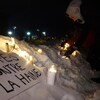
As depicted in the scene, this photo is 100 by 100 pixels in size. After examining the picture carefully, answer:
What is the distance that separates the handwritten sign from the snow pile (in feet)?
1.05

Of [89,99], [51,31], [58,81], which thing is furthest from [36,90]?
[51,31]

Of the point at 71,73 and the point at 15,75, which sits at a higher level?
the point at 15,75

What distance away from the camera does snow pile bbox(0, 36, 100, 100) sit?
193 inches

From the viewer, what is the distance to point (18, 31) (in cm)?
2311

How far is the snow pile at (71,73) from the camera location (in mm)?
4898

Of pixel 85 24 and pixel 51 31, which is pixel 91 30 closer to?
pixel 85 24

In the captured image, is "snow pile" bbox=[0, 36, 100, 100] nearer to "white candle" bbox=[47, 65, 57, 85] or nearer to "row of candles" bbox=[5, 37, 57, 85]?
"row of candles" bbox=[5, 37, 57, 85]

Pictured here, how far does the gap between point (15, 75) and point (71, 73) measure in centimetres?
198

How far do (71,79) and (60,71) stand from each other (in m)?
0.40

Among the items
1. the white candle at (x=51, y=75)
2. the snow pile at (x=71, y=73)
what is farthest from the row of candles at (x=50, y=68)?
the snow pile at (x=71, y=73)

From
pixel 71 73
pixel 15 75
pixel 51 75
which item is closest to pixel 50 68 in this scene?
pixel 51 75

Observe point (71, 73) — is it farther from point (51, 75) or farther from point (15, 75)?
point (15, 75)

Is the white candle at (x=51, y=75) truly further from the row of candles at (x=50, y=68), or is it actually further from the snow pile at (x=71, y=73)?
the snow pile at (x=71, y=73)

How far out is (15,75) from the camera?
4.31 metres
